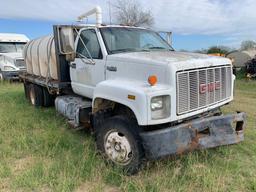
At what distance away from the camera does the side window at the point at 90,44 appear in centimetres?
503

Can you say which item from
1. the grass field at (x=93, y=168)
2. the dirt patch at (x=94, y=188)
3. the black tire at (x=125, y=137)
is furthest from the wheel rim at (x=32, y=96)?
the dirt patch at (x=94, y=188)

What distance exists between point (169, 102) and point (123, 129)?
81 centimetres

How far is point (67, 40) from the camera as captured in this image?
515 centimetres

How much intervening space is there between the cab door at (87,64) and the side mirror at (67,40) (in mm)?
258

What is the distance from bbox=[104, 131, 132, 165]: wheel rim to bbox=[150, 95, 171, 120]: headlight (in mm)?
661

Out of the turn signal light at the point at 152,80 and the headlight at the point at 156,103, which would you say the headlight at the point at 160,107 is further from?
the turn signal light at the point at 152,80

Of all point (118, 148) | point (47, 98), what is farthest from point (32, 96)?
point (118, 148)

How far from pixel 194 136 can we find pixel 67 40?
9.59 feet

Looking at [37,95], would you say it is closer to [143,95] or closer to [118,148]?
[118,148]

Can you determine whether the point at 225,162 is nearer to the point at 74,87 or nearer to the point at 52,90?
the point at 74,87

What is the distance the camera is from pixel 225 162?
171 inches

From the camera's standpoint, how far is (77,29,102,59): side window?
503 cm

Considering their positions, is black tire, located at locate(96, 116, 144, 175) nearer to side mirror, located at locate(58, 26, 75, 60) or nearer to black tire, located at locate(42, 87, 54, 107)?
side mirror, located at locate(58, 26, 75, 60)

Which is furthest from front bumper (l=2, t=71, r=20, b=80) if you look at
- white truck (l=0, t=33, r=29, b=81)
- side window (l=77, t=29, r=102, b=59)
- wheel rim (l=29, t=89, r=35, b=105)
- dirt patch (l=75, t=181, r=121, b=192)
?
dirt patch (l=75, t=181, r=121, b=192)
